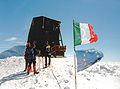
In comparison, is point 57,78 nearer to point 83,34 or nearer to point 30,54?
point 30,54

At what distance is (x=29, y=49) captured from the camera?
20.5 meters

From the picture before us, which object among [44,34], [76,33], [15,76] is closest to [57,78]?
[15,76]

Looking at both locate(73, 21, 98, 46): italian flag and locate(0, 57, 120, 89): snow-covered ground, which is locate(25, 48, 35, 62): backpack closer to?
locate(0, 57, 120, 89): snow-covered ground

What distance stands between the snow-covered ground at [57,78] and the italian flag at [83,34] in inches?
153

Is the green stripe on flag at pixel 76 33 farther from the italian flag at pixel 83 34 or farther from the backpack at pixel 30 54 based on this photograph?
the backpack at pixel 30 54

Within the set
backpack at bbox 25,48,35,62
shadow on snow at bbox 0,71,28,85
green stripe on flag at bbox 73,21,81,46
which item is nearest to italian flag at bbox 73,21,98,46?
green stripe on flag at bbox 73,21,81,46

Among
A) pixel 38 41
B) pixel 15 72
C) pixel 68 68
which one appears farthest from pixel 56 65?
pixel 38 41

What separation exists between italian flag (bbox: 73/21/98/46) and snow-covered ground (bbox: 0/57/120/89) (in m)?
3.88

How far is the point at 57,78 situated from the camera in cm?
2044

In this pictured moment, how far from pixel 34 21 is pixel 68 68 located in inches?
334

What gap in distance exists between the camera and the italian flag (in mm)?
16953

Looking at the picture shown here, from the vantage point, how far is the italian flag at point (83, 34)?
667 inches

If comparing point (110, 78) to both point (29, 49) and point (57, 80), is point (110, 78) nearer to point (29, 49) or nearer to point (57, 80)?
point (57, 80)

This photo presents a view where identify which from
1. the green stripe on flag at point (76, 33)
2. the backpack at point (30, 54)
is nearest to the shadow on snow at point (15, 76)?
the backpack at point (30, 54)
